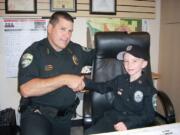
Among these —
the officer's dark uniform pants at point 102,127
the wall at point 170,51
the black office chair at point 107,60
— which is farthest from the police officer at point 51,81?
the wall at point 170,51

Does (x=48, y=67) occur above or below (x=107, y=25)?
below

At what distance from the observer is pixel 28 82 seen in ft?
5.23

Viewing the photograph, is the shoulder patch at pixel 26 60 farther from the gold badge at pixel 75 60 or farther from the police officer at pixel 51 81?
the gold badge at pixel 75 60

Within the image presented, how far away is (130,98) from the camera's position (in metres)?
1.69

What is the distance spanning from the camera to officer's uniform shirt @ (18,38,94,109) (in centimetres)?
166

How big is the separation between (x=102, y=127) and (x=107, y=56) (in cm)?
57

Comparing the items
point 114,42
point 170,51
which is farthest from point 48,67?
point 170,51

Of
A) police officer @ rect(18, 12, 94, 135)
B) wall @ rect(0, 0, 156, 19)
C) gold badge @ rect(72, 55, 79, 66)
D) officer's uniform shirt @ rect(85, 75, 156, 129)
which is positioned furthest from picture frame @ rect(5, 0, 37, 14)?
officer's uniform shirt @ rect(85, 75, 156, 129)

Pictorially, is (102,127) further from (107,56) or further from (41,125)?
(107,56)

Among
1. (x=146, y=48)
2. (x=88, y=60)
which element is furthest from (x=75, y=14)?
(x=146, y=48)

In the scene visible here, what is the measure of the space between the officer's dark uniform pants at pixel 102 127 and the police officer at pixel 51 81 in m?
0.29

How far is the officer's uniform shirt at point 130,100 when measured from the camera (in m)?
1.61

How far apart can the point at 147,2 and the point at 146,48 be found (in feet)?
4.04

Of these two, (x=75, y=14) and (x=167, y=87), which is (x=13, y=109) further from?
(x=167, y=87)
